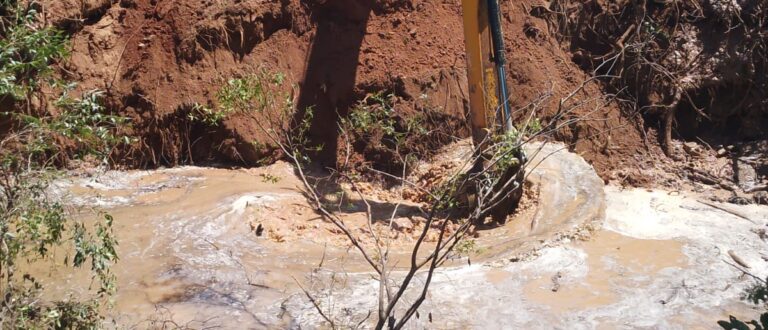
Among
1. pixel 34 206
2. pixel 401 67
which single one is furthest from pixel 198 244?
pixel 401 67

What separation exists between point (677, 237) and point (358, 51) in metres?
3.94

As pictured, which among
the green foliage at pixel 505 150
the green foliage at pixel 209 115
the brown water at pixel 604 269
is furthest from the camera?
the brown water at pixel 604 269

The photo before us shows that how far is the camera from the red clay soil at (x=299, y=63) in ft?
27.8

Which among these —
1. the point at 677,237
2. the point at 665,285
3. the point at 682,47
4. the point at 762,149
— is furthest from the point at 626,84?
the point at 665,285

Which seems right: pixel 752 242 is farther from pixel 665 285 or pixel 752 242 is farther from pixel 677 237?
pixel 665 285

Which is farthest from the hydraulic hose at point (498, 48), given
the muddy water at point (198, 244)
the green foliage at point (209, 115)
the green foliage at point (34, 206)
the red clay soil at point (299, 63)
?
the green foliage at point (34, 206)

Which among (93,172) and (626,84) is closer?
(93,172)

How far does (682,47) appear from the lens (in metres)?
9.74

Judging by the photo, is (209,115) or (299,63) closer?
(209,115)

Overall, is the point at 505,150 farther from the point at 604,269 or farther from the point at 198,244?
the point at 198,244

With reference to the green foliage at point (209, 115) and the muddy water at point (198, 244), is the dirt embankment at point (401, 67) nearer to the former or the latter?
the green foliage at point (209, 115)

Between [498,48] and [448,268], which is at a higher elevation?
[498,48]

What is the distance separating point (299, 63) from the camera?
9.11 metres

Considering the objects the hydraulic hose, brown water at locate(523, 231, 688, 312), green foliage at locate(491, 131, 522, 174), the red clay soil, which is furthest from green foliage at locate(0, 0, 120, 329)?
the hydraulic hose
